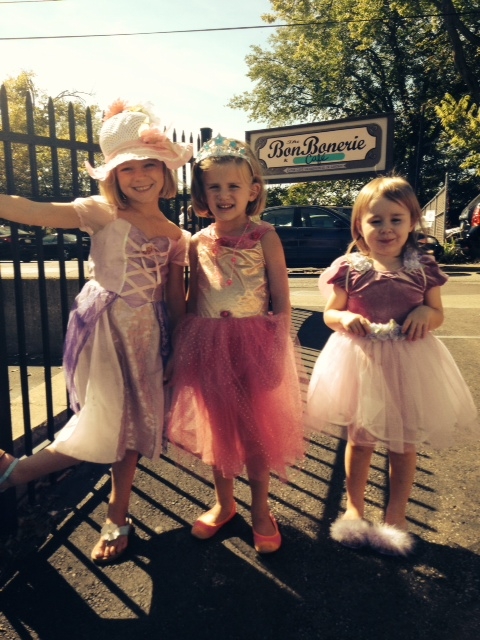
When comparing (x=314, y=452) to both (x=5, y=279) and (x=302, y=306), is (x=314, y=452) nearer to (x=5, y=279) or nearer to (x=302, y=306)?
(x=5, y=279)

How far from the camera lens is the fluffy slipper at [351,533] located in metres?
2.21

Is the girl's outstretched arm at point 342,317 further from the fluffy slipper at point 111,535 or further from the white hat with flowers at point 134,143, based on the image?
the fluffy slipper at point 111,535

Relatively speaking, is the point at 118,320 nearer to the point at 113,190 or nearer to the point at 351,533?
the point at 113,190

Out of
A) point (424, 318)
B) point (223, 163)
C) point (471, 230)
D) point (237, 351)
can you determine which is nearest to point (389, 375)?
point (424, 318)

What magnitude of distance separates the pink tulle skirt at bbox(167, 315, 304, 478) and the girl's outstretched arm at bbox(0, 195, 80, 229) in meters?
0.65

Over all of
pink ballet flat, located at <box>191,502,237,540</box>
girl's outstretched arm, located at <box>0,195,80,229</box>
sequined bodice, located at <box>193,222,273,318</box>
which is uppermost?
girl's outstretched arm, located at <box>0,195,80,229</box>

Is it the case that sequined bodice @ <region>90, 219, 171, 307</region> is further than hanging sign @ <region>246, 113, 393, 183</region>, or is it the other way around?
hanging sign @ <region>246, 113, 393, 183</region>

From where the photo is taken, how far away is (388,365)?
2145 millimetres

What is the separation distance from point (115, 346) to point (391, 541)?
4.59 feet

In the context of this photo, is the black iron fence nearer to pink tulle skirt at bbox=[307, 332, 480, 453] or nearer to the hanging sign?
pink tulle skirt at bbox=[307, 332, 480, 453]

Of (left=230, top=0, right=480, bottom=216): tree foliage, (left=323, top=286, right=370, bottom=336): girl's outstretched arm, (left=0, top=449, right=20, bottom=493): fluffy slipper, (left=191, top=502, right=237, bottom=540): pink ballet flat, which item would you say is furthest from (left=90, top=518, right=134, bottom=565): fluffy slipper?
(left=230, top=0, right=480, bottom=216): tree foliage

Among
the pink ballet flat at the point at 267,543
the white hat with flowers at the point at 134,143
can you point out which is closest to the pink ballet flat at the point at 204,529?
the pink ballet flat at the point at 267,543

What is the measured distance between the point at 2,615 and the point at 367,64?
2956 centimetres

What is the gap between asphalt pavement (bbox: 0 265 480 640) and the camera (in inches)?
71.0
